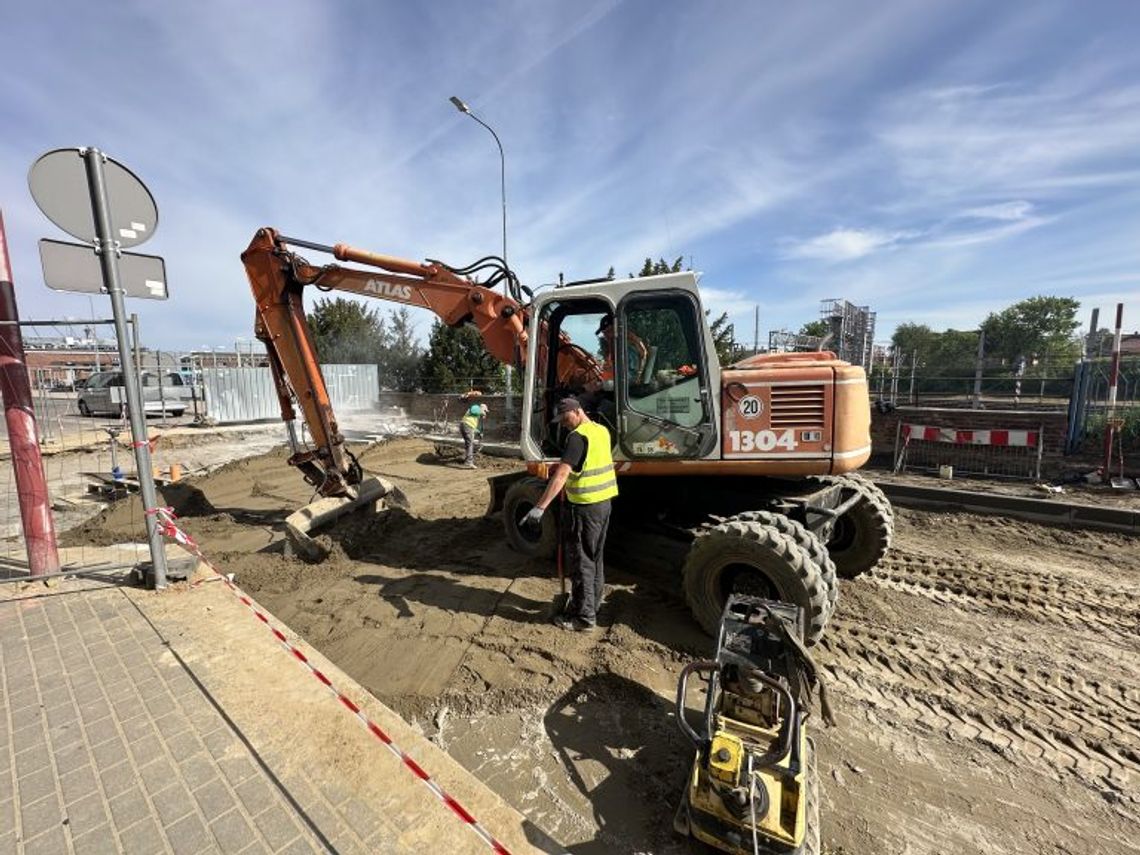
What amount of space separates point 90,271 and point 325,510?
3.32m

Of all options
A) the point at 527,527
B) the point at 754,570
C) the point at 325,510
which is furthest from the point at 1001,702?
the point at 325,510

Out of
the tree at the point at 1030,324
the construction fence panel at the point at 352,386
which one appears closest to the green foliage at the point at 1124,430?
the construction fence panel at the point at 352,386

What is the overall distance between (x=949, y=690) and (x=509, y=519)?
13.3 feet

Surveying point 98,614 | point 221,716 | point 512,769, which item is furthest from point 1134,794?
point 98,614

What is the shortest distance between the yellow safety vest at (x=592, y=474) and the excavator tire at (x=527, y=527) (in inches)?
52.9

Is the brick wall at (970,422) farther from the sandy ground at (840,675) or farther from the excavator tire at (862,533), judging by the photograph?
the excavator tire at (862,533)

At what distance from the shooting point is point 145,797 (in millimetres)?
2246

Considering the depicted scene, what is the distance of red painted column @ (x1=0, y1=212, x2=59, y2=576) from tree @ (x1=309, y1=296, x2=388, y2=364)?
82.1 feet

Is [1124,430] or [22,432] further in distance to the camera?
[1124,430]

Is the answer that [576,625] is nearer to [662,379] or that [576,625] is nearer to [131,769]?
[662,379]

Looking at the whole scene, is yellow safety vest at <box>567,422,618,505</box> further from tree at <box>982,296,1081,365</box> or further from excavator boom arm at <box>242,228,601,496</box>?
tree at <box>982,296,1081,365</box>

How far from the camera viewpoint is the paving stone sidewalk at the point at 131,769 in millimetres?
2072

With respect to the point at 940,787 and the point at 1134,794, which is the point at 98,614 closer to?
the point at 940,787

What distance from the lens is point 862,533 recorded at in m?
5.19
